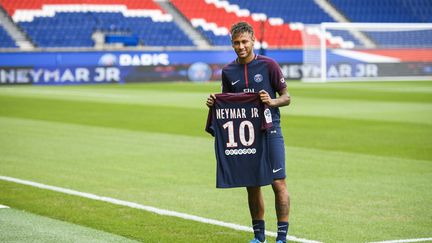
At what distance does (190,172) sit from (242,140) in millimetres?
5692

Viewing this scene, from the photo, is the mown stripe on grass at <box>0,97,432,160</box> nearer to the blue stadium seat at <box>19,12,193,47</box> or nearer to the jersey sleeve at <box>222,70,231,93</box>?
the jersey sleeve at <box>222,70,231,93</box>

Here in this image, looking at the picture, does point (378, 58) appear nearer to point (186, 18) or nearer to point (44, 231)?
point (186, 18)

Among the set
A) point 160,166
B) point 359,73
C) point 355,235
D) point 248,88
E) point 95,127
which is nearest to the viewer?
point 248,88

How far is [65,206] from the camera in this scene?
10477mm

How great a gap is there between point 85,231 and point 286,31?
48.1 meters

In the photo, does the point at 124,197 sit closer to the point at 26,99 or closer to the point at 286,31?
the point at 26,99

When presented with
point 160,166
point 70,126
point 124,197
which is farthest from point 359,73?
point 124,197

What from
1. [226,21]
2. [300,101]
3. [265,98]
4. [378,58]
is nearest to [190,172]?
[265,98]

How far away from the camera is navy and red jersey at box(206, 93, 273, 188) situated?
306 inches

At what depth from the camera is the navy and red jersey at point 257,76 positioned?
25.7 ft

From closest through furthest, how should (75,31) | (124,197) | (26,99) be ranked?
(124,197), (26,99), (75,31)

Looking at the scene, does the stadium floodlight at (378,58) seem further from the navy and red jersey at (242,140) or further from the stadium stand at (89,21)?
the navy and red jersey at (242,140)

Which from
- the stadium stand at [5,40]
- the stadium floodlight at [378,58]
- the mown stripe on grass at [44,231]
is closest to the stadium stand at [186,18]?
the stadium stand at [5,40]

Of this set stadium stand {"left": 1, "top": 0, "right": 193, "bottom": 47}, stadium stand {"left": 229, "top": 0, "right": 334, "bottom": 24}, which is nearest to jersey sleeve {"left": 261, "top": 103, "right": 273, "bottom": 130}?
stadium stand {"left": 1, "top": 0, "right": 193, "bottom": 47}
